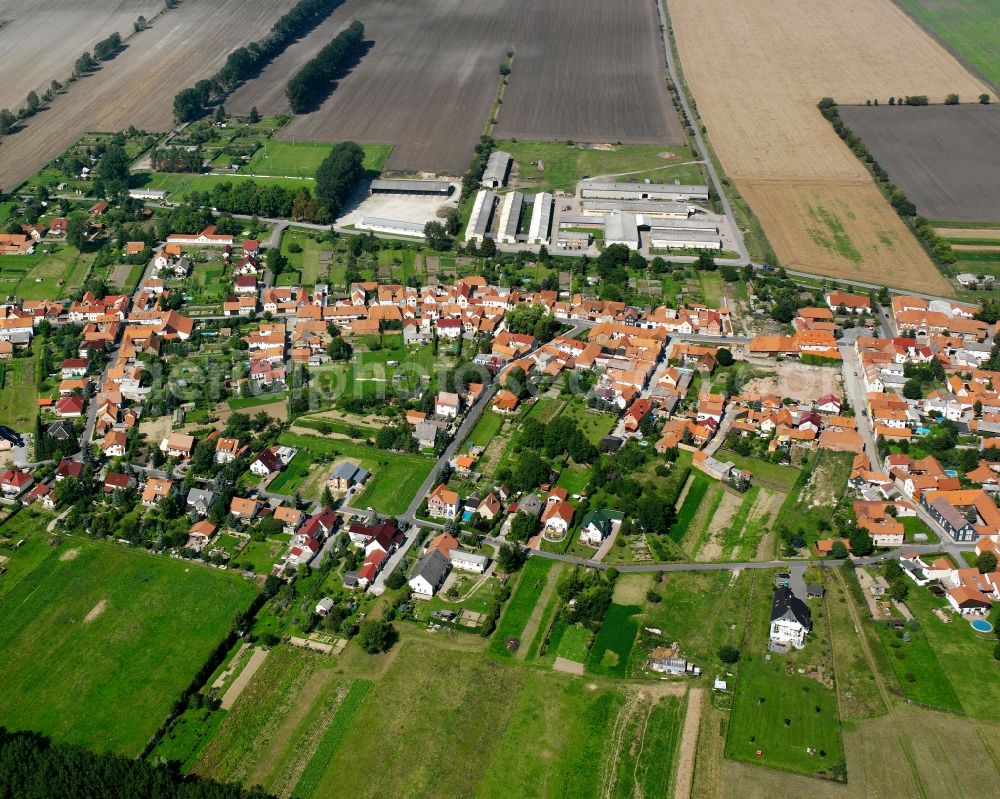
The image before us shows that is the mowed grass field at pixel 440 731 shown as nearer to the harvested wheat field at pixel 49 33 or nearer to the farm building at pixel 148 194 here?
the farm building at pixel 148 194

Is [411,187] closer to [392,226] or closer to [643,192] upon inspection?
[392,226]

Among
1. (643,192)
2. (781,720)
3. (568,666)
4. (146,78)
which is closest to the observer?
(781,720)

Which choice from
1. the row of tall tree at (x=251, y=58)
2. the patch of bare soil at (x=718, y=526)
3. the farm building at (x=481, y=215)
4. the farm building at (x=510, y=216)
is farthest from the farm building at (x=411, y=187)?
the patch of bare soil at (x=718, y=526)

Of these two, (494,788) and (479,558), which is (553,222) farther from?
(494,788)

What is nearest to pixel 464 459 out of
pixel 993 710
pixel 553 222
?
pixel 993 710

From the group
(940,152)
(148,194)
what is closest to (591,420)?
(148,194)

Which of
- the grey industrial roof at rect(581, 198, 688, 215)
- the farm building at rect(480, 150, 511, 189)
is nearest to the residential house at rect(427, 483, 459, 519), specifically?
the grey industrial roof at rect(581, 198, 688, 215)

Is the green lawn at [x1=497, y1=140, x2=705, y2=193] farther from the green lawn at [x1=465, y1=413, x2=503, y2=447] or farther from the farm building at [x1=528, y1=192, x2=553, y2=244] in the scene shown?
the green lawn at [x1=465, y1=413, x2=503, y2=447]
